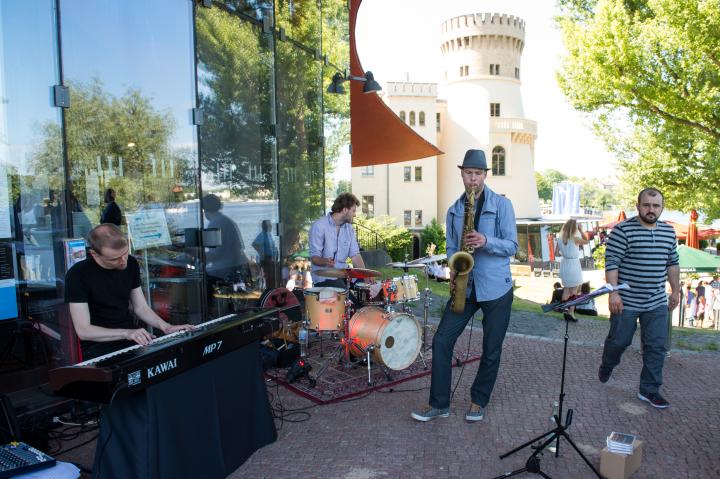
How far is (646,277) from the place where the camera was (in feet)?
16.1

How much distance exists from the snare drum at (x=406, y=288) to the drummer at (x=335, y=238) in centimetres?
49

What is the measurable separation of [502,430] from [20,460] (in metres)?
3.29

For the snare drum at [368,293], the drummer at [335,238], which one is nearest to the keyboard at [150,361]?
the snare drum at [368,293]

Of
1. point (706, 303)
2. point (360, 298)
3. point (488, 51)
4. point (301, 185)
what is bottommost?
point (706, 303)

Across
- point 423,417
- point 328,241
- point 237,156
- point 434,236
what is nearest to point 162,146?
point 237,156

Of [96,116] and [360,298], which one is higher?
[96,116]

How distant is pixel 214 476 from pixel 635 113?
14386mm

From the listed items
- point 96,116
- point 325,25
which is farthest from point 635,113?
point 96,116

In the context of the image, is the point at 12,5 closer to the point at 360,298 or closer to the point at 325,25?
the point at 360,298

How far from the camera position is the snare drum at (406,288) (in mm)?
6452

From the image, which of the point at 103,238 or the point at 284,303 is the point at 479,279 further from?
the point at 103,238

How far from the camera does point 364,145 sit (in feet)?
36.8

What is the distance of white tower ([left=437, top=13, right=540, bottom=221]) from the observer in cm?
4547

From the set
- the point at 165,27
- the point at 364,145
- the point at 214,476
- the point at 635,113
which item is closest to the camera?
the point at 214,476
